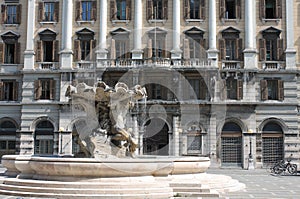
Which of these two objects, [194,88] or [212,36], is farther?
[212,36]

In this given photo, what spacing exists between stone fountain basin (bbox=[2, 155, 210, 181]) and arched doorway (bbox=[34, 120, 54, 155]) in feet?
87.5

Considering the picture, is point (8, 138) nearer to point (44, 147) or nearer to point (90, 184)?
point (44, 147)

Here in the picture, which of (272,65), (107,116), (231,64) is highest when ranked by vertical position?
(231,64)

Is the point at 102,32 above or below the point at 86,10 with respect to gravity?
below

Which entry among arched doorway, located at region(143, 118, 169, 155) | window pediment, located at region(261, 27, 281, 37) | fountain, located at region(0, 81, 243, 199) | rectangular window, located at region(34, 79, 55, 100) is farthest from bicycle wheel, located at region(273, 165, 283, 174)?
rectangular window, located at region(34, 79, 55, 100)

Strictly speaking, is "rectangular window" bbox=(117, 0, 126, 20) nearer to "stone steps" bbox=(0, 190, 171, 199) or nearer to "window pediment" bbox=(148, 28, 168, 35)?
"window pediment" bbox=(148, 28, 168, 35)

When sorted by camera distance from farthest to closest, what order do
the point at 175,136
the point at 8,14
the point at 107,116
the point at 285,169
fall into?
the point at 8,14 < the point at 175,136 < the point at 285,169 < the point at 107,116

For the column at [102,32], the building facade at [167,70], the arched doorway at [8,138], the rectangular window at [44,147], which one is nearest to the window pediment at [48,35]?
the building facade at [167,70]

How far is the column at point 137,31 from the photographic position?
4634cm

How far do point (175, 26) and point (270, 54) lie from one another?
1004cm

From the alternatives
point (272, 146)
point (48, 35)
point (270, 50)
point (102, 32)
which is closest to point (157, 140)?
point (272, 146)

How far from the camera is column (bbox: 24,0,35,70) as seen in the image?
156 feet

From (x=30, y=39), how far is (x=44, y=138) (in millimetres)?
10489

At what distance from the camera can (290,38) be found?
46156mm
